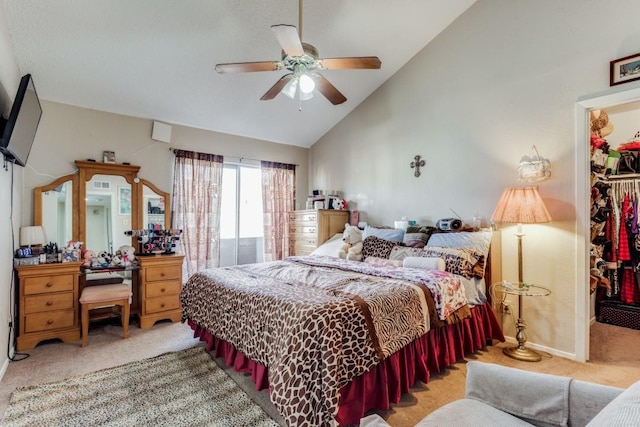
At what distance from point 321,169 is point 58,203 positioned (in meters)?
3.49

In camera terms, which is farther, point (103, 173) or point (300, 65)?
point (103, 173)

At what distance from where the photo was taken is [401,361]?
2.01 m

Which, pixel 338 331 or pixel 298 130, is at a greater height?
pixel 298 130

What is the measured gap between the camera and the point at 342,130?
477 cm

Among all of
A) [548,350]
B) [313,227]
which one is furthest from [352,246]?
[548,350]

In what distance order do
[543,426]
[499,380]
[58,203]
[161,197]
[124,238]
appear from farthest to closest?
1. [161,197]
2. [124,238]
3. [58,203]
4. [499,380]
5. [543,426]

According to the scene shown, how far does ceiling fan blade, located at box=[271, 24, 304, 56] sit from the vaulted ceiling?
0.95 meters

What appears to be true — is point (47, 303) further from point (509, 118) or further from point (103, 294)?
point (509, 118)

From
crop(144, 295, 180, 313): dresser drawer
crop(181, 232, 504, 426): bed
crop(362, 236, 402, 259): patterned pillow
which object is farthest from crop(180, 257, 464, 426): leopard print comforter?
crop(144, 295, 180, 313): dresser drawer

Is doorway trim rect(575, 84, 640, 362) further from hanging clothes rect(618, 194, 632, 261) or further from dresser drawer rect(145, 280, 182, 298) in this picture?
dresser drawer rect(145, 280, 182, 298)

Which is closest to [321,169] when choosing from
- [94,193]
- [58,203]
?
[94,193]

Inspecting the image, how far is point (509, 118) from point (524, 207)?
3.26ft

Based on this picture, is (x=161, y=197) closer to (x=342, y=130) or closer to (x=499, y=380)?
(x=342, y=130)

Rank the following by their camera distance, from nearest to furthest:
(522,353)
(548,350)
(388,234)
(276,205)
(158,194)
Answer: (522,353) → (548,350) → (388,234) → (158,194) → (276,205)
